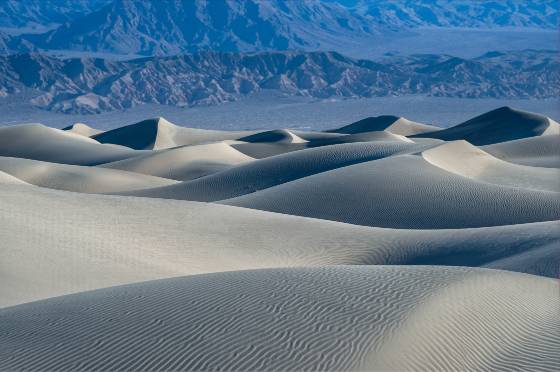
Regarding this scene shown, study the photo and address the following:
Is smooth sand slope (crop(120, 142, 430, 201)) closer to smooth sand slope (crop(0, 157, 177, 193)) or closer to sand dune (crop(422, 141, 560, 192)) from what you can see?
sand dune (crop(422, 141, 560, 192))

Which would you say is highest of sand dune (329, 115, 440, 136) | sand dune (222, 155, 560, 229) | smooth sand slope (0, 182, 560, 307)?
smooth sand slope (0, 182, 560, 307)

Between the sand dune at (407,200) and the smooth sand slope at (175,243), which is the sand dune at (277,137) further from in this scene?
the smooth sand slope at (175,243)

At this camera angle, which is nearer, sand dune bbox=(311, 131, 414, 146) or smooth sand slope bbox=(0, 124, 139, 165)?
smooth sand slope bbox=(0, 124, 139, 165)

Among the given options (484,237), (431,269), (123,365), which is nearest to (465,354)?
(431,269)

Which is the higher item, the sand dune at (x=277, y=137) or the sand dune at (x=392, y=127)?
the sand dune at (x=277, y=137)

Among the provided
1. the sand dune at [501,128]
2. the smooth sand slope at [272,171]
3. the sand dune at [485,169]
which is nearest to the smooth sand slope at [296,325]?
A: the sand dune at [485,169]

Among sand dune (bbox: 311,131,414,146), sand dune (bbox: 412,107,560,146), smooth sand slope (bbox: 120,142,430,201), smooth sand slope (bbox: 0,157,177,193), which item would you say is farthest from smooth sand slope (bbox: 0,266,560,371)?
sand dune (bbox: 412,107,560,146)

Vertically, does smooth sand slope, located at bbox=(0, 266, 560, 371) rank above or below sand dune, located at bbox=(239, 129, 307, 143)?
above
